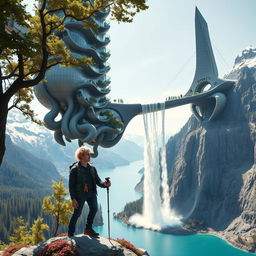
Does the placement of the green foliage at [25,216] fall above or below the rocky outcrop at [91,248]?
below

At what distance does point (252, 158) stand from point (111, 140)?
43.6m

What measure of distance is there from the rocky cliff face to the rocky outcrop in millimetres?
65151

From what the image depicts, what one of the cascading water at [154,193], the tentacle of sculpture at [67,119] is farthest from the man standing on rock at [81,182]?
the cascading water at [154,193]

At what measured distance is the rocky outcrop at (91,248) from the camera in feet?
29.0

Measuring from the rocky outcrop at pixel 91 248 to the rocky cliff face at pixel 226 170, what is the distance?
65151 mm

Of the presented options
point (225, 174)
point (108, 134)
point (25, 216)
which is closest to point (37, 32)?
point (108, 134)

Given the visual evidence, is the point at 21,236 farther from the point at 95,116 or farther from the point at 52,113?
the point at 95,116

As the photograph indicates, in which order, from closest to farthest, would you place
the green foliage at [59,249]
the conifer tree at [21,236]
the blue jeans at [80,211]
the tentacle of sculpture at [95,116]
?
the green foliage at [59,249]
the blue jeans at [80,211]
the conifer tree at [21,236]
the tentacle of sculpture at [95,116]

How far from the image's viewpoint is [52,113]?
45.0 metres

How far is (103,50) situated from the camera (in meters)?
49.8

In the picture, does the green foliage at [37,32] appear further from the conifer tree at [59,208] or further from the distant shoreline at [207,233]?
the distant shoreline at [207,233]

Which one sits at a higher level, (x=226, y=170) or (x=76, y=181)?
(x=76, y=181)

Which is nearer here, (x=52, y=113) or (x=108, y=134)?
(x=52, y=113)

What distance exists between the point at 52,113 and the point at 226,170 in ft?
169
